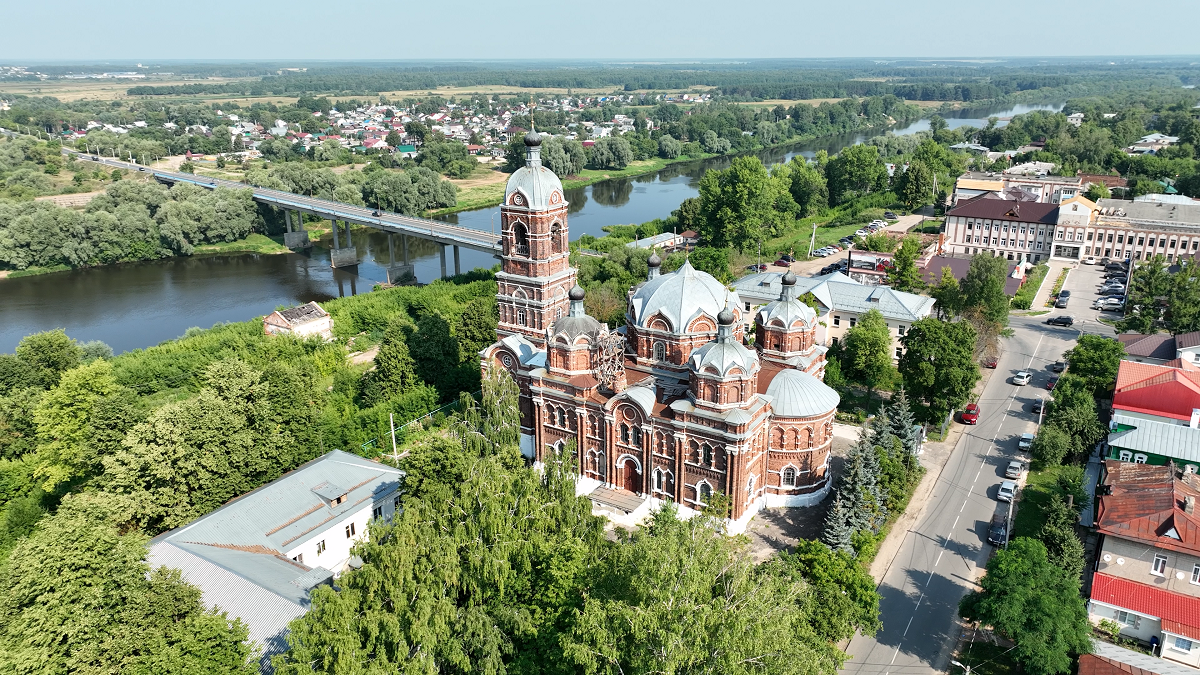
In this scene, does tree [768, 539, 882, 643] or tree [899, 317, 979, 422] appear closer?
tree [768, 539, 882, 643]

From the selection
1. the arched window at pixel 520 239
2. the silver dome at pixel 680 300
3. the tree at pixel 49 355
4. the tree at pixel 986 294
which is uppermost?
the arched window at pixel 520 239

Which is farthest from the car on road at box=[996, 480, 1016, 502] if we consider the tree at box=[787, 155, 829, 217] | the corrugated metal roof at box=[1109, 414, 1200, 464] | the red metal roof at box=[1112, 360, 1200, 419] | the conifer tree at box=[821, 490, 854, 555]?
the tree at box=[787, 155, 829, 217]

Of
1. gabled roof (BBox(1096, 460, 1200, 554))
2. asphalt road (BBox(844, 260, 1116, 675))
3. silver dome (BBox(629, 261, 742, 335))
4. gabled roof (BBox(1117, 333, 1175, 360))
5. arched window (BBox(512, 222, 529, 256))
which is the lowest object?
asphalt road (BBox(844, 260, 1116, 675))

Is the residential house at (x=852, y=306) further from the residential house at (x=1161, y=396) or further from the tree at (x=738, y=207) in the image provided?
the tree at (x=738, y=207)

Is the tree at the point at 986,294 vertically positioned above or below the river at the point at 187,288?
above

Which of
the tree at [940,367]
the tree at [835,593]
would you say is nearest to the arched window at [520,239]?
the tree at [835,593]

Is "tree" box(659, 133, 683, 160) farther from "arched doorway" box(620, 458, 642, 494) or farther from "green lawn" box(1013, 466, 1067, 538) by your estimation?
"arched doorway" box(620, 458, 642, 494)
